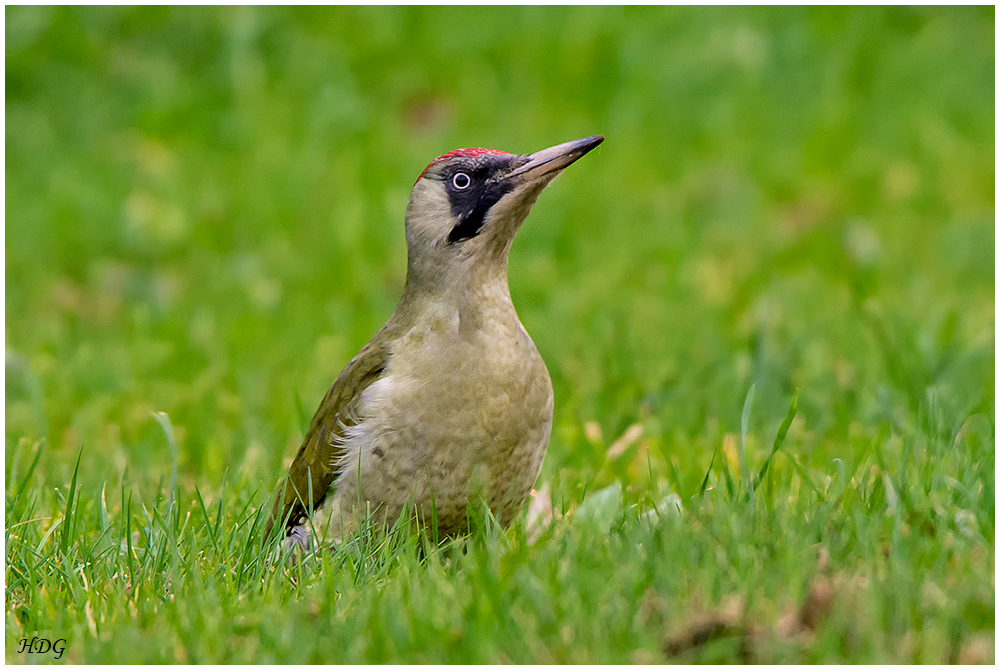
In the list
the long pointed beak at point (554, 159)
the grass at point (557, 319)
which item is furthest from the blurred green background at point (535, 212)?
the long pointed beak at point (554, 159)

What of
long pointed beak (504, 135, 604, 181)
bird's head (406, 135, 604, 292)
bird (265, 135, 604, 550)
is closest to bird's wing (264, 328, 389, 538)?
bird (265, 135, 604, 550)

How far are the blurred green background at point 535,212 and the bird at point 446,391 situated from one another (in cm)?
73

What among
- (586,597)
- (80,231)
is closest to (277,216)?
(80,231)

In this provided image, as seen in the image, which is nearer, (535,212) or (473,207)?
(473,207)

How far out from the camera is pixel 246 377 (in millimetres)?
5516

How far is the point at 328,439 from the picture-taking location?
369 centimetres

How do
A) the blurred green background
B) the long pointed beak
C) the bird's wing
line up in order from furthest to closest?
the blurred green background
the bird's wing
the long pointed beak

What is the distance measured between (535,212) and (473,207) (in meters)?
3.73

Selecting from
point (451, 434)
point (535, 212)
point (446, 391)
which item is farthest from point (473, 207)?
point (535, 212)

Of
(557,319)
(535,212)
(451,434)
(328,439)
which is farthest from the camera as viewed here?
(535,212)

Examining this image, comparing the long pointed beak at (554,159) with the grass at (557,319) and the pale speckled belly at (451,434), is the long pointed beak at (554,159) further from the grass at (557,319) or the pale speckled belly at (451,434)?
the grass at (557,319)

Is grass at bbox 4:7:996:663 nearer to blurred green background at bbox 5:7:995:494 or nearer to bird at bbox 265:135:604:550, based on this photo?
blurred green background at bbox 5:7:995:494

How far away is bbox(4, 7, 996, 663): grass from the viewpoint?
272 cm

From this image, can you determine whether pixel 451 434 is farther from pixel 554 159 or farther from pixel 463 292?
pixel 554 159
